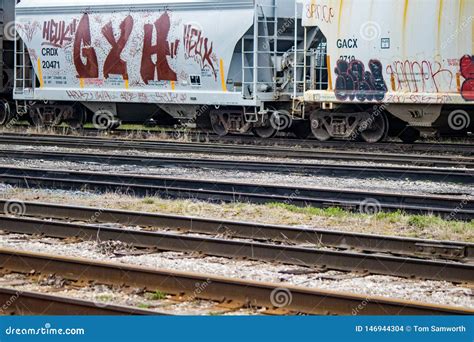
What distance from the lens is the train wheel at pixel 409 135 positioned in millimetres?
22812

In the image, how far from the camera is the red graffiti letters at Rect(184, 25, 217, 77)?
23781 millimetres

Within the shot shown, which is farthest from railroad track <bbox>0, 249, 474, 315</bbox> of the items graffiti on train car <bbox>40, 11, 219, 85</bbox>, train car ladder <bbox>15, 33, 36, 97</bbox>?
train car ladder <bbox>15, 33, 36, 97</bbox>

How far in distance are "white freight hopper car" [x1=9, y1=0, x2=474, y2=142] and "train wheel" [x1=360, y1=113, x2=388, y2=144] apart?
34 millimetres

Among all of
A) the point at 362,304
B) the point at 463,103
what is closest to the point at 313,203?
the point at 362,304

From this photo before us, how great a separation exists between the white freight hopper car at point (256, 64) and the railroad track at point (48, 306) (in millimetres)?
14215

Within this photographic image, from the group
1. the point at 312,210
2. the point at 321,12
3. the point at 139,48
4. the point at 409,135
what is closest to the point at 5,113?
the point at 139,48

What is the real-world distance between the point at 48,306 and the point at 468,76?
1441 centimetres

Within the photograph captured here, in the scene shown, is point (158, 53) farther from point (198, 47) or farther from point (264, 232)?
point (264, 232)

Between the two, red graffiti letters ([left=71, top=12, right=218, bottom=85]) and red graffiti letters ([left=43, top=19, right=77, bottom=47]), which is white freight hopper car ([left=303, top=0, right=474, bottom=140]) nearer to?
red graffiti letters ([left=71, top=12, right=218, bottom=85])

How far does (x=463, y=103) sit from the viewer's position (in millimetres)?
19953

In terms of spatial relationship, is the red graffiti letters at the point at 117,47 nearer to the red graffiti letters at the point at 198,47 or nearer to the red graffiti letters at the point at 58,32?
the red graffiti letters at the point at 58,32

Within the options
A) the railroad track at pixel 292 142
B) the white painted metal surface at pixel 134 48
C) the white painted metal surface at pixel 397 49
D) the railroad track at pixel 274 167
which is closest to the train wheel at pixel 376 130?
the railroad track at pixel 292 142

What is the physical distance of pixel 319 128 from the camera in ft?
75.5

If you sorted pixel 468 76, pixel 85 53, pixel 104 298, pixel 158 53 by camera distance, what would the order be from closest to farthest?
pixel 104 298 < pixel 468 76 < pixel 158 53 < pixel 85 53
